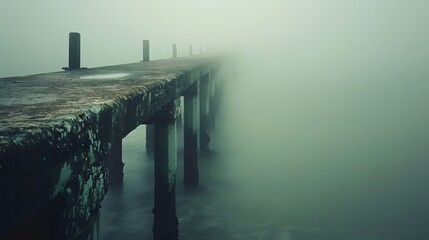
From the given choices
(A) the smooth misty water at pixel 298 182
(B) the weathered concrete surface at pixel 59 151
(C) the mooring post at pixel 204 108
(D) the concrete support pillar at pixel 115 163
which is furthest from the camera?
(C) the mooring post at pixel 204 108

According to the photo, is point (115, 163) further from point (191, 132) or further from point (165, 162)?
point (165, 162)

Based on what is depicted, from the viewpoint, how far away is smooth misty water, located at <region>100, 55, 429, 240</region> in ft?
25.1

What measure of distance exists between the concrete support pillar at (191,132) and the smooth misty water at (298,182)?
41cm

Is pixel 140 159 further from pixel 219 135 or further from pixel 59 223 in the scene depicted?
pixel 59 223

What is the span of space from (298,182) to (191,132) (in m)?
3.45

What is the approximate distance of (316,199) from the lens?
9023 millimetres

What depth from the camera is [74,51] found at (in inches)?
268

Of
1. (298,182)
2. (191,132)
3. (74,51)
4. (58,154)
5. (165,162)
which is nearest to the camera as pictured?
(58,154)

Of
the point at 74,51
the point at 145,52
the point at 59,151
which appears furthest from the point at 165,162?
the point at 145,52

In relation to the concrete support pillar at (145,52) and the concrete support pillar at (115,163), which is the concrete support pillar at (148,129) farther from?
the concrete support pillar at (115,163)

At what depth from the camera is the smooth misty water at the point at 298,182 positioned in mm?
7641

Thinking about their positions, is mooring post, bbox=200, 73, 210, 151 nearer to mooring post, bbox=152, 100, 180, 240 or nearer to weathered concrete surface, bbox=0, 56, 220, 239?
mooring post, bbox=152, 100, 180, 240

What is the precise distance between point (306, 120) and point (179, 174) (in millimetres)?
10001

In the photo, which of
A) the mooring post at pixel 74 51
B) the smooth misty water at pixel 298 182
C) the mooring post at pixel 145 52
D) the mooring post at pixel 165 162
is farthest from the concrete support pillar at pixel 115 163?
Answer: the mooring post at pixel 145 52
